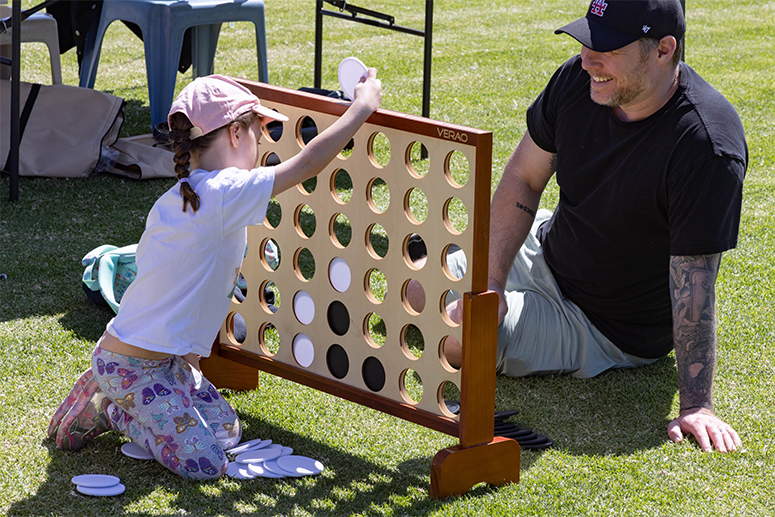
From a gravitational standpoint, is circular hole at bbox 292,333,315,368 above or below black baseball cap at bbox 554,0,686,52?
below

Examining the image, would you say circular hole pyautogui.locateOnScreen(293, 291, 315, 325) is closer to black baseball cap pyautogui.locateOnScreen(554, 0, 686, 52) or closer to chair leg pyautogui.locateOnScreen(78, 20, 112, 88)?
black baseball cap pyautogui.locateOnScreen(554, 0, 686, 52)

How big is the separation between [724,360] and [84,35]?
444cm

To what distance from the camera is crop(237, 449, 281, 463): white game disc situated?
2.26m

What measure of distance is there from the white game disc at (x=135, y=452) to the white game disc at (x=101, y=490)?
143 millimetres

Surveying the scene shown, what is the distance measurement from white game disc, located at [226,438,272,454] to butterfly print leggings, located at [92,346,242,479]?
10cm

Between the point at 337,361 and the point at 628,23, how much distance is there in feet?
3.94

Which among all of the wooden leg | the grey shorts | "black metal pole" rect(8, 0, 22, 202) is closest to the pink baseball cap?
the wooden leg

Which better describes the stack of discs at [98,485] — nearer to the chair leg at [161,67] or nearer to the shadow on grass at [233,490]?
the shadow on grass at [233,490]

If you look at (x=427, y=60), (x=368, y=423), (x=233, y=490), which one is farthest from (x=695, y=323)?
(x=427, y=60)

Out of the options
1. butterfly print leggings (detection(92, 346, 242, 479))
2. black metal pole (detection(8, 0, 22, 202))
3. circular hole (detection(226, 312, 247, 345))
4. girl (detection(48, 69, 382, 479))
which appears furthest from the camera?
black metal pole (detection(8, 0, 22, 202))

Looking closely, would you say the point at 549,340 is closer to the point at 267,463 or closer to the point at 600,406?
the point at 600,406

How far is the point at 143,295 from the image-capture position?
2.18 m

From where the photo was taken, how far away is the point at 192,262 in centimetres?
212

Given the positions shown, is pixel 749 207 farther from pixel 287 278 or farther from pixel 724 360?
pixel 287 278
